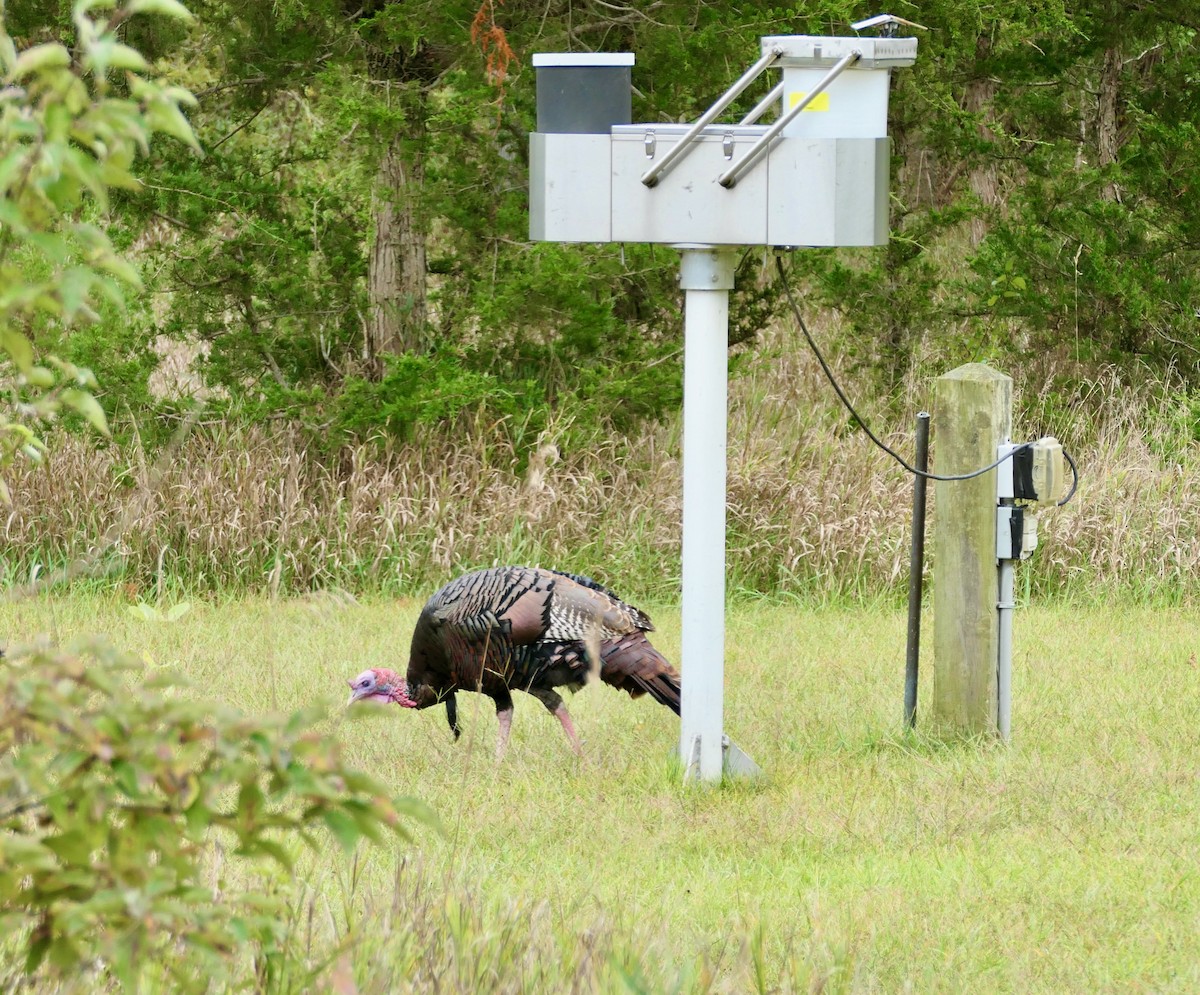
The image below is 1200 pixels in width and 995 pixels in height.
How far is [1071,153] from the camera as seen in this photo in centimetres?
1181

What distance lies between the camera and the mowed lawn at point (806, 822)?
3682 millimetres

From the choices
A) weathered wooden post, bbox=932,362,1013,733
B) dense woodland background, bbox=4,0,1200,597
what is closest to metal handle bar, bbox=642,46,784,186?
weathered wooden post, bbox=932,362,1013,733

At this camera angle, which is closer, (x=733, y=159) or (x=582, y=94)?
(x=733, y=159)

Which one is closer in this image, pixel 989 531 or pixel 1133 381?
pixel 989 531

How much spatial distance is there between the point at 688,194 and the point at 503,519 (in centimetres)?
405

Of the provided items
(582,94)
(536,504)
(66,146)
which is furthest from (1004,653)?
(66,146)

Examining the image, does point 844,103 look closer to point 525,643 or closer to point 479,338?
point 525,643

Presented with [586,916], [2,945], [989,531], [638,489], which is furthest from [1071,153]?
[2,945]

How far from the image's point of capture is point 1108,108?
11.9 metres

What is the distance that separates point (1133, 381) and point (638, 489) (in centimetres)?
402

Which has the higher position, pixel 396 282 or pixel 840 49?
pixel 840 49

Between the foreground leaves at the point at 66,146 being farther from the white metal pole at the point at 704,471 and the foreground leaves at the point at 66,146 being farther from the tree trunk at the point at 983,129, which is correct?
the tree trunk at the point at 983,129

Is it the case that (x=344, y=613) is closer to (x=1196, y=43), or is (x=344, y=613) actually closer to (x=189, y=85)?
(x=189, y=85)

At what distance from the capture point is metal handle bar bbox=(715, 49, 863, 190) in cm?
450
